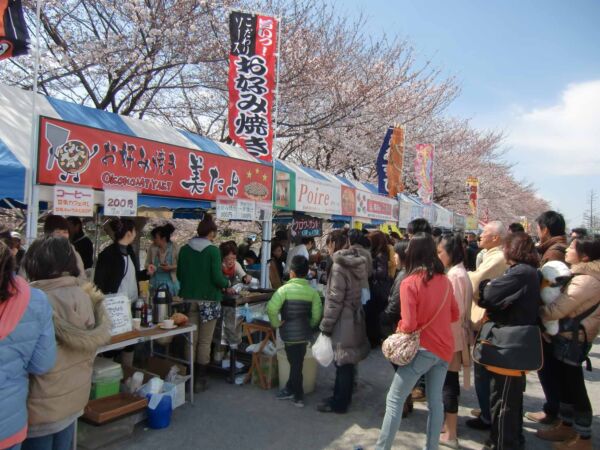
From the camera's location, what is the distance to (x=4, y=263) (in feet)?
6.16

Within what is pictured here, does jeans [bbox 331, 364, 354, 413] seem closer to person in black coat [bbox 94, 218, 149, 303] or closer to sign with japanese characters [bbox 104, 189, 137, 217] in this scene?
person in black coat [bbox 94, 218, 149, 303]

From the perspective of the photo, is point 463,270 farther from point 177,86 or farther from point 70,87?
point 70,87

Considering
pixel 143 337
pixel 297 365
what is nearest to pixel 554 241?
pixel 297 365

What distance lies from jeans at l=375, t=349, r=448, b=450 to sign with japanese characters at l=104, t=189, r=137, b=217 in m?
3.06

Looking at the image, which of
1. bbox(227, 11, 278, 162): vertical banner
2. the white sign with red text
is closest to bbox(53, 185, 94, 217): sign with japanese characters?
bbox(227, 11, 278, 162): vertical banner

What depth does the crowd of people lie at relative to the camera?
216 centimetres

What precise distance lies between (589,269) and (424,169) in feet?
30.6

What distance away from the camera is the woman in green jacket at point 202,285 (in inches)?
187

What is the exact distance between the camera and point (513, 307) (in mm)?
3160

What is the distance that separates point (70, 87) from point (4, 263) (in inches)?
327

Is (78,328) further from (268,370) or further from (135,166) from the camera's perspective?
(268,370)

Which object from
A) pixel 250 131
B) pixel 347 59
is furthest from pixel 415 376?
pixel 347 59

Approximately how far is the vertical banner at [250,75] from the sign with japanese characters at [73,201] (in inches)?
104

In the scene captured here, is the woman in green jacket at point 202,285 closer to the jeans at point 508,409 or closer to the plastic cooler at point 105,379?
the plastic cooler at point 105,379
